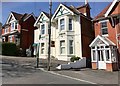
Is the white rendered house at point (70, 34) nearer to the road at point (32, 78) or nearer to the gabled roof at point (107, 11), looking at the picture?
the gabled roof at point (107, 11)

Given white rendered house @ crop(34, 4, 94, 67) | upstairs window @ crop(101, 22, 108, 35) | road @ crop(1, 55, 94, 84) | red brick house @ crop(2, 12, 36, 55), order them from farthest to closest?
red brick house @ crop(2, 12, 36, 55), white rendered house @ crop(34, 4, 94, 67), upstairs window @ crop(101, 22, 108, 35), road @ crop(1, 55, 94, 84)

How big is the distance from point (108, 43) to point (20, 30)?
23.2m

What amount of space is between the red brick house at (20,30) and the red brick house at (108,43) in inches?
785

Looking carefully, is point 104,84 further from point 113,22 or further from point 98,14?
point 98,14

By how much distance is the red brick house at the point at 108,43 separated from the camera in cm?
2112

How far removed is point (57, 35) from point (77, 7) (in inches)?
261

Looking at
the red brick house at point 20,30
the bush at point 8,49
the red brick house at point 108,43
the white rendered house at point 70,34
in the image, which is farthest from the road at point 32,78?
the red brick house at point 20,30

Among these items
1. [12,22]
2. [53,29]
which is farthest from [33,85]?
[12,22]

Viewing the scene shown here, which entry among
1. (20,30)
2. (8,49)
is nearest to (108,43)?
(8,49)

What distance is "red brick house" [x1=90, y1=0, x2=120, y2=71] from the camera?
21.1 metres

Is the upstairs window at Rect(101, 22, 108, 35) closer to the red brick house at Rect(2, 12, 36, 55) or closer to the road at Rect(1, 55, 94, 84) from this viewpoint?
the road at Rect(1, 55, 94, 84)

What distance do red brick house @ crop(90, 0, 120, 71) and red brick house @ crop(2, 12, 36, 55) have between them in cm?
1994

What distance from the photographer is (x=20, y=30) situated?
1564 inches

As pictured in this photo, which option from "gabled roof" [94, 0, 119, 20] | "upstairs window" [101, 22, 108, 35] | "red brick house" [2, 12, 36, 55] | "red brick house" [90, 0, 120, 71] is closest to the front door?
"red brick house" [90, 0, 120, 71]
